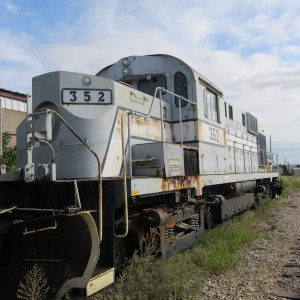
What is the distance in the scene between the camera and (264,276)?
560 centimetres

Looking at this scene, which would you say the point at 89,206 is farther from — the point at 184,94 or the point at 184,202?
the point at 184,94

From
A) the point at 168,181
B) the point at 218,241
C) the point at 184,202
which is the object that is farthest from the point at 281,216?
the point at 168,181

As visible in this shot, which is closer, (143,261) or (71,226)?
(71,226)

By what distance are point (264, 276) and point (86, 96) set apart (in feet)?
11.6

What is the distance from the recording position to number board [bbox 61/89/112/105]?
17.3 ft

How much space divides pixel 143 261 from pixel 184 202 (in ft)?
6.27

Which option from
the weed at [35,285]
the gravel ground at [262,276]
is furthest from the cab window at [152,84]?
the weed at [35,285]

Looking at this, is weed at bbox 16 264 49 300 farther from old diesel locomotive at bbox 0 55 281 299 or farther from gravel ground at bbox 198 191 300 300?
gravel ground at bbox 198 191 300 300

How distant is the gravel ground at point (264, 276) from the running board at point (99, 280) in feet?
3.98

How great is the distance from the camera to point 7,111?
24016 mm

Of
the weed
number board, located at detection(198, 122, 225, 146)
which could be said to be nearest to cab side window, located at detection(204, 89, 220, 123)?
number board, located at detection(198, 122, 225, 146)

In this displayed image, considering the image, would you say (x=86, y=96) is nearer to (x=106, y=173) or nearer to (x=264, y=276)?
(x=106, y=173)

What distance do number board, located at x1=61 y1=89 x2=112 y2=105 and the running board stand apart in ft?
7.42

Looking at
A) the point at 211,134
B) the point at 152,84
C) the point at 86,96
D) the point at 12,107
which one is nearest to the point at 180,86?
the point at 152,84
